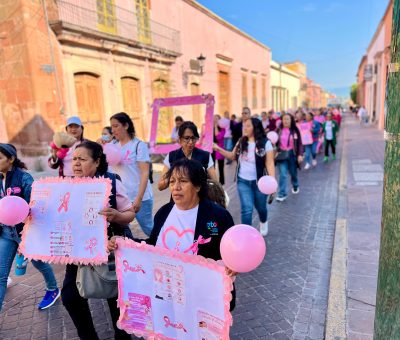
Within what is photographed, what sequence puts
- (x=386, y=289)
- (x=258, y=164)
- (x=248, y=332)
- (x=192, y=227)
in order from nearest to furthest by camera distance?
(x=386, y=289) < (x=192, y=227) < (x=248, y=332) < (x=258, y=164)

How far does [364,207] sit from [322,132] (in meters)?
6.51

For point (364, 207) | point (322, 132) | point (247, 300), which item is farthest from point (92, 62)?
point (247, 300)

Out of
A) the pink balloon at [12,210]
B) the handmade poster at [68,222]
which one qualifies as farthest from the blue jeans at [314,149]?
the pink balloon at [12,210]

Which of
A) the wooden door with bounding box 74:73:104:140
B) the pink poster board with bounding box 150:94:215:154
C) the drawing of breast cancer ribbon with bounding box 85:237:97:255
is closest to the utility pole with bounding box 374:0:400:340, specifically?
the drawing of breast cancer ribbon with bounding box 85:237:97:255

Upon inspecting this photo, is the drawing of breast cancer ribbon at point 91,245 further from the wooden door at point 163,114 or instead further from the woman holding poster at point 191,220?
the wooden door at point 163,114

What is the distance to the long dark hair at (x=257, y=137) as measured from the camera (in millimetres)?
4418

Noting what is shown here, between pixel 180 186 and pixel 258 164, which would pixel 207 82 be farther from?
pixel 180 186

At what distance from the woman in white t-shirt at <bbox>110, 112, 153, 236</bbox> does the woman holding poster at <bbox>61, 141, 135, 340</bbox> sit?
108 cm

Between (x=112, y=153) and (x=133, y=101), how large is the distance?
10970 mm

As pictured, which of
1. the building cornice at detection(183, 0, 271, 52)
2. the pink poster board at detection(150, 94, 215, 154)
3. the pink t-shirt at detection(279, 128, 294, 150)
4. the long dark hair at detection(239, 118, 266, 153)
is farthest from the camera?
the building cornice at detection(183, 0, 271, 52)

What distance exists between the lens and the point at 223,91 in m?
24.4

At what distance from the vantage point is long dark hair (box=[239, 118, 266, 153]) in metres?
4.42

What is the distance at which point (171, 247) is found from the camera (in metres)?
2.15

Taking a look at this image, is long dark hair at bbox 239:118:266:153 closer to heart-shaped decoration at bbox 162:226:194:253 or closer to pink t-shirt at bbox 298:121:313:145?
heart-shaped decoration at bbox 162:226:194:253
